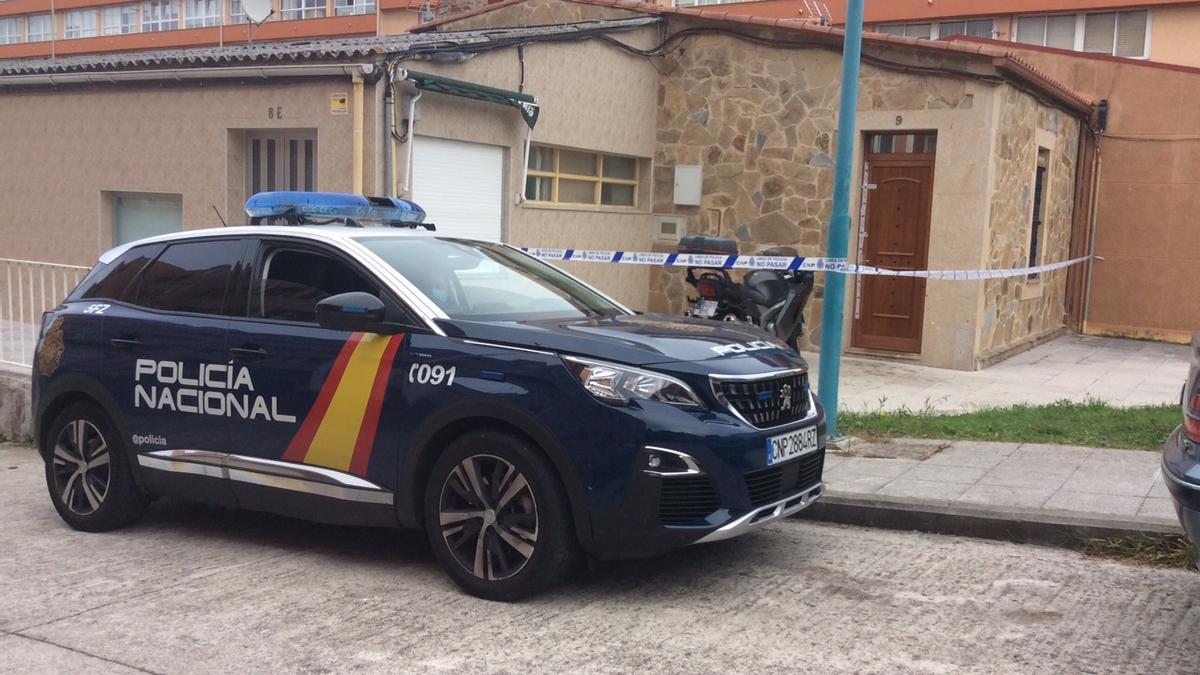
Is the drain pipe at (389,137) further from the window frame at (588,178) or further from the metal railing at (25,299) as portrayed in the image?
the metal railing at (25,299)

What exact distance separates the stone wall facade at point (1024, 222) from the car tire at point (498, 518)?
366 inches

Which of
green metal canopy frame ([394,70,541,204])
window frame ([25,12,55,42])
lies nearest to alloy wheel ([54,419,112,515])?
green metal canopy frame ([394,70,541,204])

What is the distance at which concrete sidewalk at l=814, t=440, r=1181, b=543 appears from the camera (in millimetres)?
6094

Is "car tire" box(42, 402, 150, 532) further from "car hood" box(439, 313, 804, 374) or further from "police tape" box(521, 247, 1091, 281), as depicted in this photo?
"police tape" box(521, 247, 1091, 281)

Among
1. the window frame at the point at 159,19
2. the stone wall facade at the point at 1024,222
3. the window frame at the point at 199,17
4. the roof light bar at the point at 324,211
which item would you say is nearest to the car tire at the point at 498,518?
the roof light bar at the point at 324,211

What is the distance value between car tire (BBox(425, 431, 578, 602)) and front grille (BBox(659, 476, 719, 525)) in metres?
0.44

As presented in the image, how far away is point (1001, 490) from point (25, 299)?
7.99m

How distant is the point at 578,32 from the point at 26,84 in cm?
662

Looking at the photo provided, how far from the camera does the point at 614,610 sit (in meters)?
4.98

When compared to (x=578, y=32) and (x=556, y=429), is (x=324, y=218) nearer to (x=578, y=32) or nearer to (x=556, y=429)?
(x=556, y=429)

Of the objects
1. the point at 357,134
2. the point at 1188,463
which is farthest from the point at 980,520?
the point at 357,134

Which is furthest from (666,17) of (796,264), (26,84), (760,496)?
(760,496)

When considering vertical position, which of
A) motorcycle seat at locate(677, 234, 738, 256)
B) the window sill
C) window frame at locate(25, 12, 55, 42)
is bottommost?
motorcycle seat at locate(677, 234, 738, 256)

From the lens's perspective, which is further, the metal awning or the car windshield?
the metal awning
